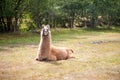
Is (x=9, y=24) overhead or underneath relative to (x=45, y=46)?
underneath

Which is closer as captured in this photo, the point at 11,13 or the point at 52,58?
the point at 52,58

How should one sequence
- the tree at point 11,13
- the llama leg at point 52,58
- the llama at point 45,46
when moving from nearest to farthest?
the llama at point 45,46, the llama leg at point 52,58, the tree at point 11,13

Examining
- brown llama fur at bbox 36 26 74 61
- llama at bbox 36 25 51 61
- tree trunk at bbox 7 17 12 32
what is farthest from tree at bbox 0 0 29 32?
llama at bbox 36 25 51 61

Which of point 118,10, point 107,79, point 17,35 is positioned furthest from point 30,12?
point 107,79

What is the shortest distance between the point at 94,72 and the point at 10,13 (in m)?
19.7

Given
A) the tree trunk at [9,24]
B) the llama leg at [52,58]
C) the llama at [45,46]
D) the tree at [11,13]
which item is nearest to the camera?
the llama at [45,46]

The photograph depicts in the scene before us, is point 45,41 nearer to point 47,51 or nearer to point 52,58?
point 47,51

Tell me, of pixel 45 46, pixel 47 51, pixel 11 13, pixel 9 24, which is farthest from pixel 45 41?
pixel 9 24

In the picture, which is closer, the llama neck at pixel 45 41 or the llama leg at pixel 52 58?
the llama neck at pixel 45 41

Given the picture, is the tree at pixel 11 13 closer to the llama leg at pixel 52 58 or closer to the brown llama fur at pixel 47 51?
the brown llama fur at pixel 47 51

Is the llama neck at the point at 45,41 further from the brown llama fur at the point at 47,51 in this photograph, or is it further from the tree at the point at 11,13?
the tree at the point at 11,13

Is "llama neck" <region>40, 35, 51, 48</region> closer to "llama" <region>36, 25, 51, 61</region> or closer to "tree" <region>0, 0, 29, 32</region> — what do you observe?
"llama" <region>36, 25, 51, 61</region>

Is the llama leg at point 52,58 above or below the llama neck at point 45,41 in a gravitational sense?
below

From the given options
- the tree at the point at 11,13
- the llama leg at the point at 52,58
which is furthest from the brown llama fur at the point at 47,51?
the tree at the point at 11,13
